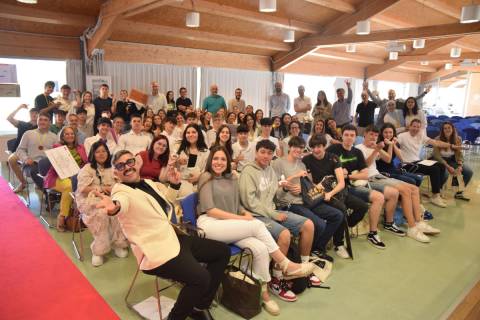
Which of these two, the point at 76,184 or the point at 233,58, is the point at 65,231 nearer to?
the point at 76,184

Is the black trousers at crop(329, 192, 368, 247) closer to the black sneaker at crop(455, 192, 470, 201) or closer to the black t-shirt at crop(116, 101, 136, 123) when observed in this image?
the black sneaker at crop(455, 192, 470, 201)

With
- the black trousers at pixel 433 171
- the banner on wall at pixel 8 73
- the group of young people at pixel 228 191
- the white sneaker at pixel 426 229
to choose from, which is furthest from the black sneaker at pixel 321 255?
the banner on wall at pixel 8 73

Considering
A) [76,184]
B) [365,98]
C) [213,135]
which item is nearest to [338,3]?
[365,98]

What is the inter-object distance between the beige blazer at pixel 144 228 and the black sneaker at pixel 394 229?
9.37ft

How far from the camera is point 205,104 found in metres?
7.05

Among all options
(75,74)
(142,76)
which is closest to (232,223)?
(75,74)

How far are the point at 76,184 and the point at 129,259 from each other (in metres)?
0.86

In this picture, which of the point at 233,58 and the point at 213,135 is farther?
the point at 233,58

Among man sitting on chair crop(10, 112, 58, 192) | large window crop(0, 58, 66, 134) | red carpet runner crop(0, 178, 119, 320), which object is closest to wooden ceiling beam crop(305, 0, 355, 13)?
large window crop(0, 58, 66, 134)

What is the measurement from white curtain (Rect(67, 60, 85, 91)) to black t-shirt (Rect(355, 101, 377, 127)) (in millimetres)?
5766

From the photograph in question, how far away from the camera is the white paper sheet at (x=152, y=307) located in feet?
7.72

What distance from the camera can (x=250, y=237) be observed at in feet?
8.23

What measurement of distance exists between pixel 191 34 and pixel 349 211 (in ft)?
19.1

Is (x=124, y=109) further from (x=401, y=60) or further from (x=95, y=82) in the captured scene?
(x=401, y=60)
